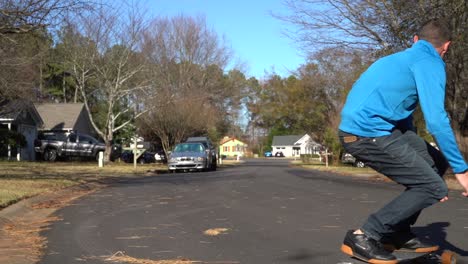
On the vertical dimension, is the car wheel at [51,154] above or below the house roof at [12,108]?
below

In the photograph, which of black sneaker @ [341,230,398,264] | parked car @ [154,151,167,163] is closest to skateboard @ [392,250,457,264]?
black sneaker @ [341,230,398,264]

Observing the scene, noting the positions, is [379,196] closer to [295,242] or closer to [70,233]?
[295,242]

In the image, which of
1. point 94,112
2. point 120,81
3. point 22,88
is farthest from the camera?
point 94,112

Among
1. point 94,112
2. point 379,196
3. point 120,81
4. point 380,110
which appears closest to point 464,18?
point 379,196

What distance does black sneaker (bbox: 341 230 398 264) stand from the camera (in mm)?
4332

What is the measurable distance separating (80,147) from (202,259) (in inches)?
1219

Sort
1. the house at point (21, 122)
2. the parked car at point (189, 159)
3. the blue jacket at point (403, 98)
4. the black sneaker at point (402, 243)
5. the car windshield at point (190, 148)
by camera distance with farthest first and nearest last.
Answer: the house at point (21, 122), the car windshield at point (190, 148), the parked car at point (189, 159), the black sneaker at point (402, 243), the blue jacket at point (403, 98)

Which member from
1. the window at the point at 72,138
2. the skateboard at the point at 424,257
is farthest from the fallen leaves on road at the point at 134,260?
the window at the point at 72,138

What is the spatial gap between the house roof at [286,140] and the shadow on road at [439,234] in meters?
101

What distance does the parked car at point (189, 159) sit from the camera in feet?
86.6

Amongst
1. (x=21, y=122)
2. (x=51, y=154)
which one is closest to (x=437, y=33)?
(x=51, y=154)

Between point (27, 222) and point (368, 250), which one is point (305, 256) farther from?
point (27, 222)

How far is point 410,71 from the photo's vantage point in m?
4.23

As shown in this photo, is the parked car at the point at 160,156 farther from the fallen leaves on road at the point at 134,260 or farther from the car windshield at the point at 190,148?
the fallen leaves on road at the point at 134,260
